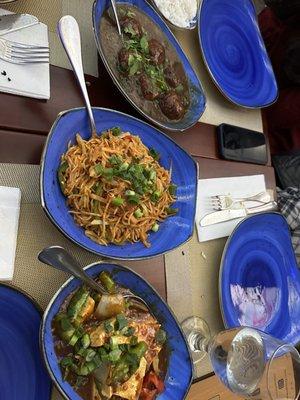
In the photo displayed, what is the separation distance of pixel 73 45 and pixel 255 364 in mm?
919

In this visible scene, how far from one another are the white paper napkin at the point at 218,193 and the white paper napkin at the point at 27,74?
555 mm

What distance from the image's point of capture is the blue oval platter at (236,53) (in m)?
1.50

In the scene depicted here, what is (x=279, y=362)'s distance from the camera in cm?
110

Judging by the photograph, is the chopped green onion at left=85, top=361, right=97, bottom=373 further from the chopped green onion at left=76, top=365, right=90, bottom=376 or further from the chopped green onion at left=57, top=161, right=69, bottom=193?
the chopped green onion at left=57, top=161, right=69, bottom=193

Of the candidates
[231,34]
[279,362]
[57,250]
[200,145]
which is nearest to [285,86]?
[231,34]

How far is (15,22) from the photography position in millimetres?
1044

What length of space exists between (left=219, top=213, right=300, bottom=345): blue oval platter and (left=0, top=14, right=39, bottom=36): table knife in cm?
81

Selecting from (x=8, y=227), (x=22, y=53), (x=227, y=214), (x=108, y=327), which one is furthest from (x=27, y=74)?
(x=227, y=214)

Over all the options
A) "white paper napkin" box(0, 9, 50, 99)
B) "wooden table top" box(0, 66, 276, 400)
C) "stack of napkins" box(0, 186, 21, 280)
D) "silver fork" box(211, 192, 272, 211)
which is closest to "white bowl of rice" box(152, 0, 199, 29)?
"wooden table top" box(0, 66, 276, 400)

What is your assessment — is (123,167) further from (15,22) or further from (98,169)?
(15,22)

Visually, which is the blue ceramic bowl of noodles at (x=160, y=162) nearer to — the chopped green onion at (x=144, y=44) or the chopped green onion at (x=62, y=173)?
the chopped green onion at (x=62, y=173)

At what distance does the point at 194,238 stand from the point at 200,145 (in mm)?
304

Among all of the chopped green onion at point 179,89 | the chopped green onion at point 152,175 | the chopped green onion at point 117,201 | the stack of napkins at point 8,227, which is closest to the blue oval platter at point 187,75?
the chopped green onion at point 179,89

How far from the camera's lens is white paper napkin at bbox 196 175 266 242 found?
1.33 metres
